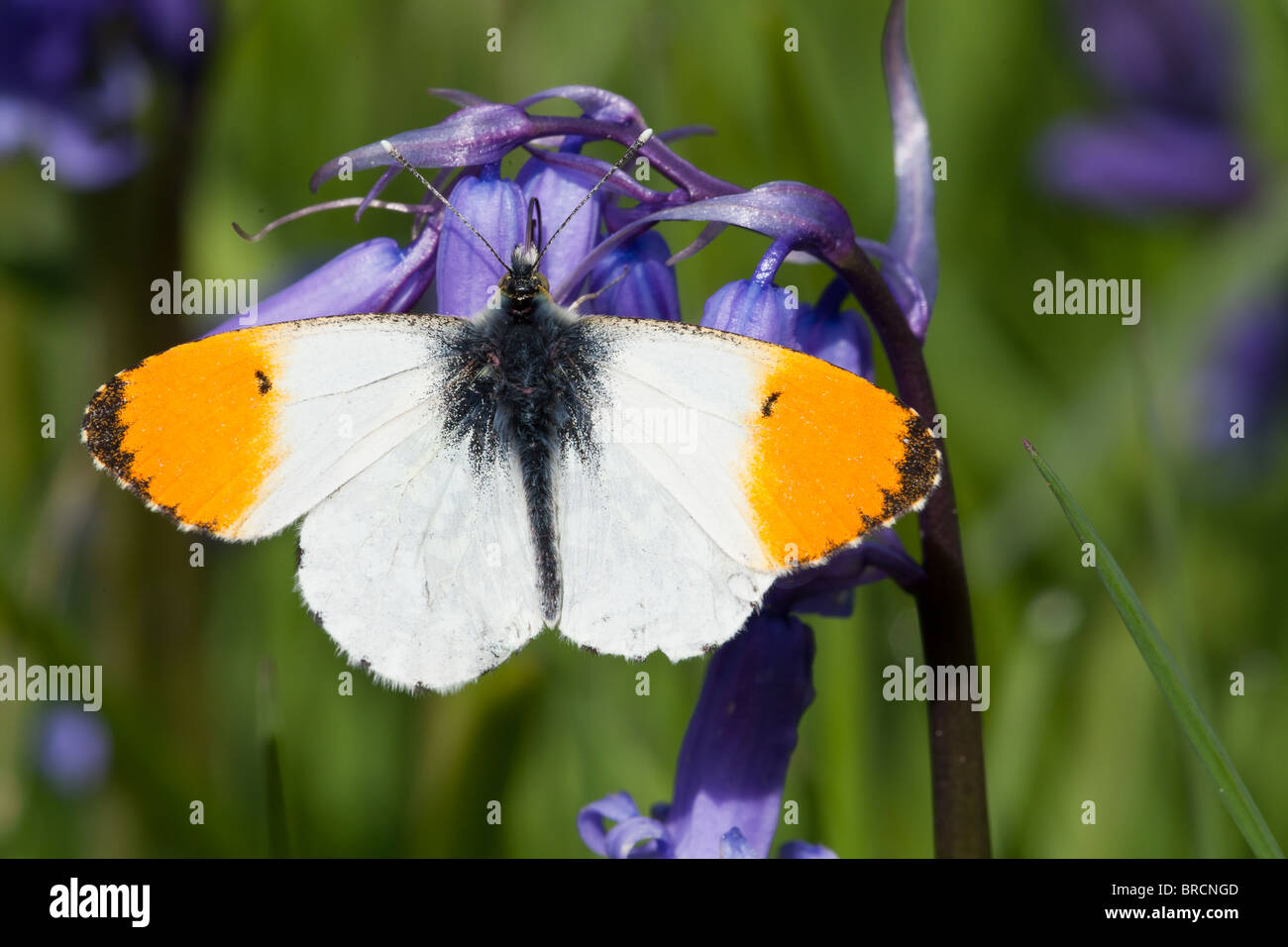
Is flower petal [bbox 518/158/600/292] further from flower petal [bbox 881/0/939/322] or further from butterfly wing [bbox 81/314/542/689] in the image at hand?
flower petal [bbox 881/0/939/322]

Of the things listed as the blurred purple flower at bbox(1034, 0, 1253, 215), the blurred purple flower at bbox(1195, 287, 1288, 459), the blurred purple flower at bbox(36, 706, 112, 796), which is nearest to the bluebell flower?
the blurred purple flower at bbox(36, 706, 112, 796)

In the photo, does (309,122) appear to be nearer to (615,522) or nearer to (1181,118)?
(615,522)

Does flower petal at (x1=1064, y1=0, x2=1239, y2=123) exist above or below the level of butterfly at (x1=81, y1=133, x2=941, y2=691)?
above

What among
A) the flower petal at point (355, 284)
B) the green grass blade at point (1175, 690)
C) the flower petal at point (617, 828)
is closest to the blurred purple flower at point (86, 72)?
the flower petal at point (355, 284)

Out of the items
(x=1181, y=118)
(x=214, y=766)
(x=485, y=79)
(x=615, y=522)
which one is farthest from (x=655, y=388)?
(x=1181, y=118)

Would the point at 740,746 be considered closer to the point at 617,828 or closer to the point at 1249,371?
the point at 617,828

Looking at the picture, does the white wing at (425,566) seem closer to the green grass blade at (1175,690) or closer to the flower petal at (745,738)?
the flower petal at (745,738)
